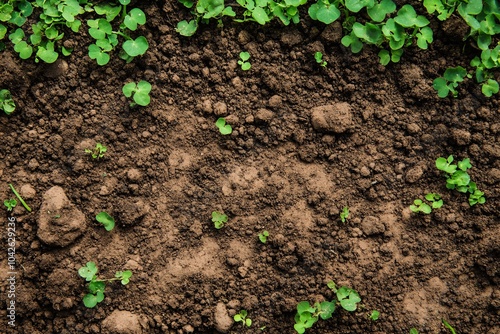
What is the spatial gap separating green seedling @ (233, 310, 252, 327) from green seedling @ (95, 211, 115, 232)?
34.5 inches

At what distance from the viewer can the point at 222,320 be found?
2.62 metres

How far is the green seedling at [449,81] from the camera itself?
2.79 meters

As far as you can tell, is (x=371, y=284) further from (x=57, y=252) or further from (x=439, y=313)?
(x=57, y=252)

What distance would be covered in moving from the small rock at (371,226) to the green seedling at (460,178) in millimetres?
462

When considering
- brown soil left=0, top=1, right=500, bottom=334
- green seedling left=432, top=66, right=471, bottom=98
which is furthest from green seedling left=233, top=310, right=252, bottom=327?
green seedling left=432, top=66, right=471, bottom=98

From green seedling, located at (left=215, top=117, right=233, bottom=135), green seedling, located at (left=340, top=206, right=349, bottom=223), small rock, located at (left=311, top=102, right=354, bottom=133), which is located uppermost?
small rock, located at (left=311, top=102, right=354, bottom=133)

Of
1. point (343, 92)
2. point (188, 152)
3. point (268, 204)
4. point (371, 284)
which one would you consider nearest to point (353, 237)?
point (371, 284)

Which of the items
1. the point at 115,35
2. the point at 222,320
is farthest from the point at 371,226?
the point at 115,35

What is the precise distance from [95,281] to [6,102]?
1196 mm

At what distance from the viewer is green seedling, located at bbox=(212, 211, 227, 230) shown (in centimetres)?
269

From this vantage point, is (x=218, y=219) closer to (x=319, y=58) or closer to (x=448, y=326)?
(x=319, y=58)

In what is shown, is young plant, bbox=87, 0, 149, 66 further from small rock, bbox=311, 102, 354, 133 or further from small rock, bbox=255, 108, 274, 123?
small rock, bbox=311, 102, 354, 133

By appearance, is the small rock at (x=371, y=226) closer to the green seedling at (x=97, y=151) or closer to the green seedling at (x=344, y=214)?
the green seedling at (x=344, y=214)

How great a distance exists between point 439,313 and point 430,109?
3.93 feet
